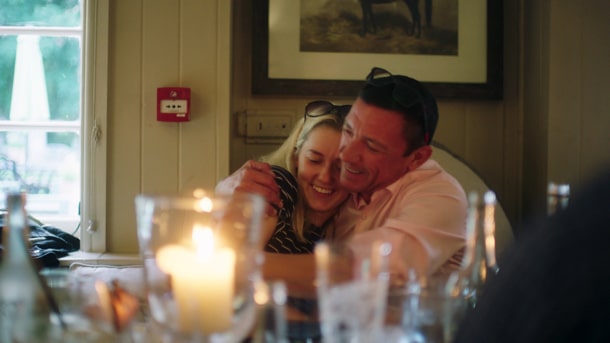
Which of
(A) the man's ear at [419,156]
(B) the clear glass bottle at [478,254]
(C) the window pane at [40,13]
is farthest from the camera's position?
(C) the window pane at [40,13]

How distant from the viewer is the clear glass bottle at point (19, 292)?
0.52 metres

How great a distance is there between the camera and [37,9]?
1.96 metres

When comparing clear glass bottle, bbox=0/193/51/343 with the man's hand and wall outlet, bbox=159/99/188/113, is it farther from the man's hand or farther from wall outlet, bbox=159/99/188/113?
wall outlet, bbox=159/99/188/113

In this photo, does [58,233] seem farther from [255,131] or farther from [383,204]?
[383,204]

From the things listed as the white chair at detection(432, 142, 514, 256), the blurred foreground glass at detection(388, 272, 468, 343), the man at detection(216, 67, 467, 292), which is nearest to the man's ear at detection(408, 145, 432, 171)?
the man at detection(216, 67, 467, 292)

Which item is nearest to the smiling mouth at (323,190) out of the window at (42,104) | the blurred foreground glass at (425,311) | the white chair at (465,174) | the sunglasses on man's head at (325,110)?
the sunglasses on man's head at (325,110)

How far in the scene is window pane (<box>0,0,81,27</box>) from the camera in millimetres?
1950

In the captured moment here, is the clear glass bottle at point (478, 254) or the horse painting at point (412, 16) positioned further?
the horse painting at point (412, 16)

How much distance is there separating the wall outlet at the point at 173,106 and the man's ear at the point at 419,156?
2.50ft

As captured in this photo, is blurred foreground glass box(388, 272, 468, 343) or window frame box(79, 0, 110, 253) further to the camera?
window frame box(79, 0, 110, 253)

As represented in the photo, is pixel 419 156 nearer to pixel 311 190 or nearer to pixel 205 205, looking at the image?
pixel 311 190

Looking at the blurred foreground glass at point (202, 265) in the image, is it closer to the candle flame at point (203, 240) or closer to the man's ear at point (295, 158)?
the candle flame at point (203, 240)

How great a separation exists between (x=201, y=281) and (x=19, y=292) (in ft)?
0.54

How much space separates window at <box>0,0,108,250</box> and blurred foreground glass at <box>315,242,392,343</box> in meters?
1.63
